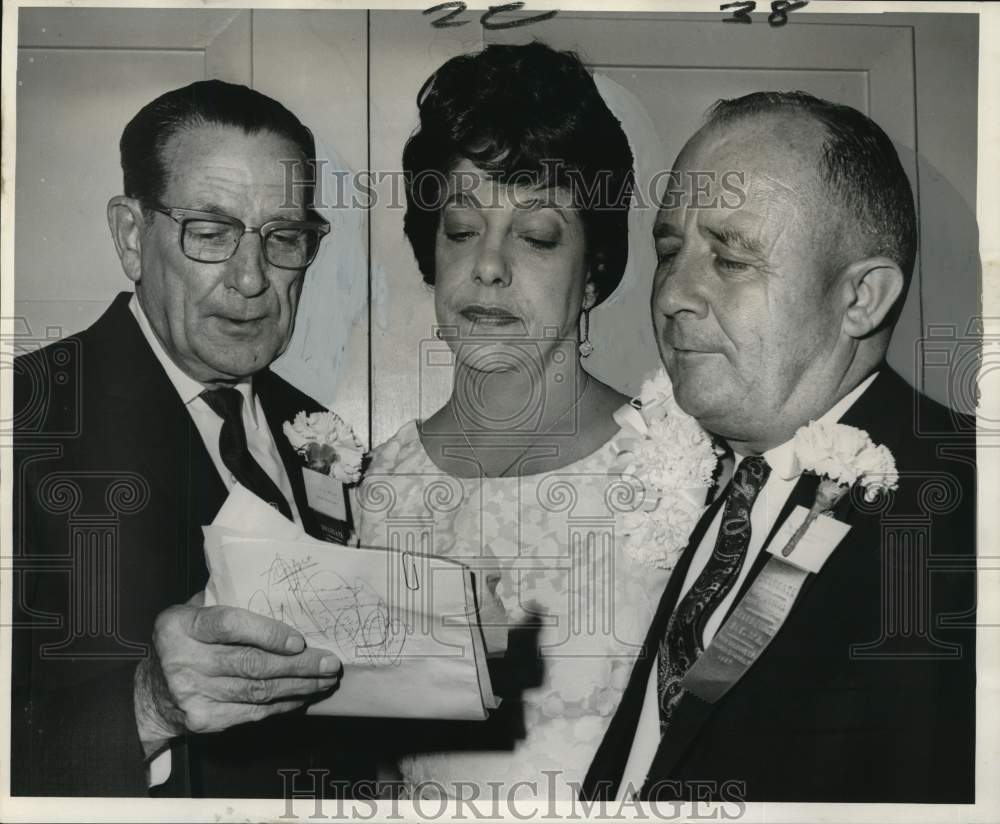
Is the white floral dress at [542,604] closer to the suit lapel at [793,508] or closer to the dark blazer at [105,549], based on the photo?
the suit lapel at [793,508]

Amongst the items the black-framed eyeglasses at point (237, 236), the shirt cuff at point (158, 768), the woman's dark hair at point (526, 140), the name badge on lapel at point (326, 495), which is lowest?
the shirt cuff at point (158, 768)

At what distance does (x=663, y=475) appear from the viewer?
9.41 feet

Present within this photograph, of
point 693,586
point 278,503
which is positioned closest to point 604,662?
point 693,586

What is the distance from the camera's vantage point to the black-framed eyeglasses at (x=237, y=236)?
2896 millimetres

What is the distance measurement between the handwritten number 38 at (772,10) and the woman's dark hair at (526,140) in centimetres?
42

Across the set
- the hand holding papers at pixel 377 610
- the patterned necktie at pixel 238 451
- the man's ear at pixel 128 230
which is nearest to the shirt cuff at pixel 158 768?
the hand holding papers at pixel 377 610

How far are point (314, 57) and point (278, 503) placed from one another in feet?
3.79

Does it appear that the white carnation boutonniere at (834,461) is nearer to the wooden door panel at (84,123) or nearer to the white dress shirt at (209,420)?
the white dress shirt at (209,420)

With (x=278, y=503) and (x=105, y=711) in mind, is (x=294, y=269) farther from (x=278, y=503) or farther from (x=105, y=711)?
(x=105, y=711)

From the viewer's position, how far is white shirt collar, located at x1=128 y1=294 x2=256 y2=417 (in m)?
2.95

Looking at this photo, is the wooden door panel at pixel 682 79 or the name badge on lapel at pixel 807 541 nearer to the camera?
the name badge on lapel at pixel 807 541

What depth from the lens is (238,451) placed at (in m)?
2.94

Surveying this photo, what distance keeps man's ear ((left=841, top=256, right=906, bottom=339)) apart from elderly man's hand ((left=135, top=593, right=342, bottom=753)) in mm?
1547
